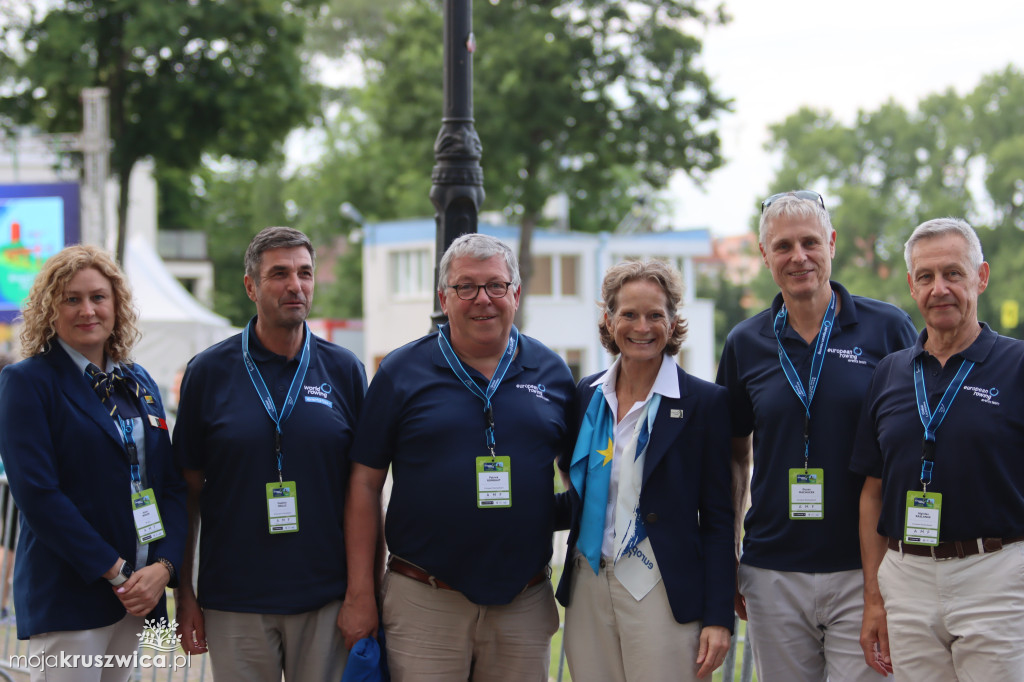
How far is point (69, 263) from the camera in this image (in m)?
3.72

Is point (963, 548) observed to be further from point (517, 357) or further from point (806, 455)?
point (517, 357)

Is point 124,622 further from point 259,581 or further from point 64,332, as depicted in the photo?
point 64,332

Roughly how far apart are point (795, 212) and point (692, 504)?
116 cm

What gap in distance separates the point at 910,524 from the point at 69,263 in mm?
3195

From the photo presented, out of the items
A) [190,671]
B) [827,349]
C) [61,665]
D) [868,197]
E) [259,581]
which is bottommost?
[190,671]

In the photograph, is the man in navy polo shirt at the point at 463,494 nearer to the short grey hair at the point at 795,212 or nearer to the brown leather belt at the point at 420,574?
the brown leather belt at the point at 420,574

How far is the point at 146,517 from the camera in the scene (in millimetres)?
3641

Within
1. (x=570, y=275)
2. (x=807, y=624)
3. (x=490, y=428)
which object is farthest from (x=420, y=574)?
(x=570, y=275)

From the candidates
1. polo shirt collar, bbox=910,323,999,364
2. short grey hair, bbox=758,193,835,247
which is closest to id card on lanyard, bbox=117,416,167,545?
short grey hair, bbox=758,193,835,247

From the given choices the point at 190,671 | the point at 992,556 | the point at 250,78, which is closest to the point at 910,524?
the point at 992,556

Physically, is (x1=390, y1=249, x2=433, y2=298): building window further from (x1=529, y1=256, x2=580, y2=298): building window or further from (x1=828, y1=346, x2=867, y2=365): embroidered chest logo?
(x1=828, y1=346, x2=867, y2=365): embroidered chest logo

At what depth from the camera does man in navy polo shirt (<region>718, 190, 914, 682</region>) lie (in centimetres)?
355

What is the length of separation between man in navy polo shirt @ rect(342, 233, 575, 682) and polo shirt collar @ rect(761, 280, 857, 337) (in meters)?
0.88

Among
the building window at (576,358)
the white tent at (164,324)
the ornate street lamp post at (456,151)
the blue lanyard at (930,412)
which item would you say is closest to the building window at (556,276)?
the building window at (576,358)
